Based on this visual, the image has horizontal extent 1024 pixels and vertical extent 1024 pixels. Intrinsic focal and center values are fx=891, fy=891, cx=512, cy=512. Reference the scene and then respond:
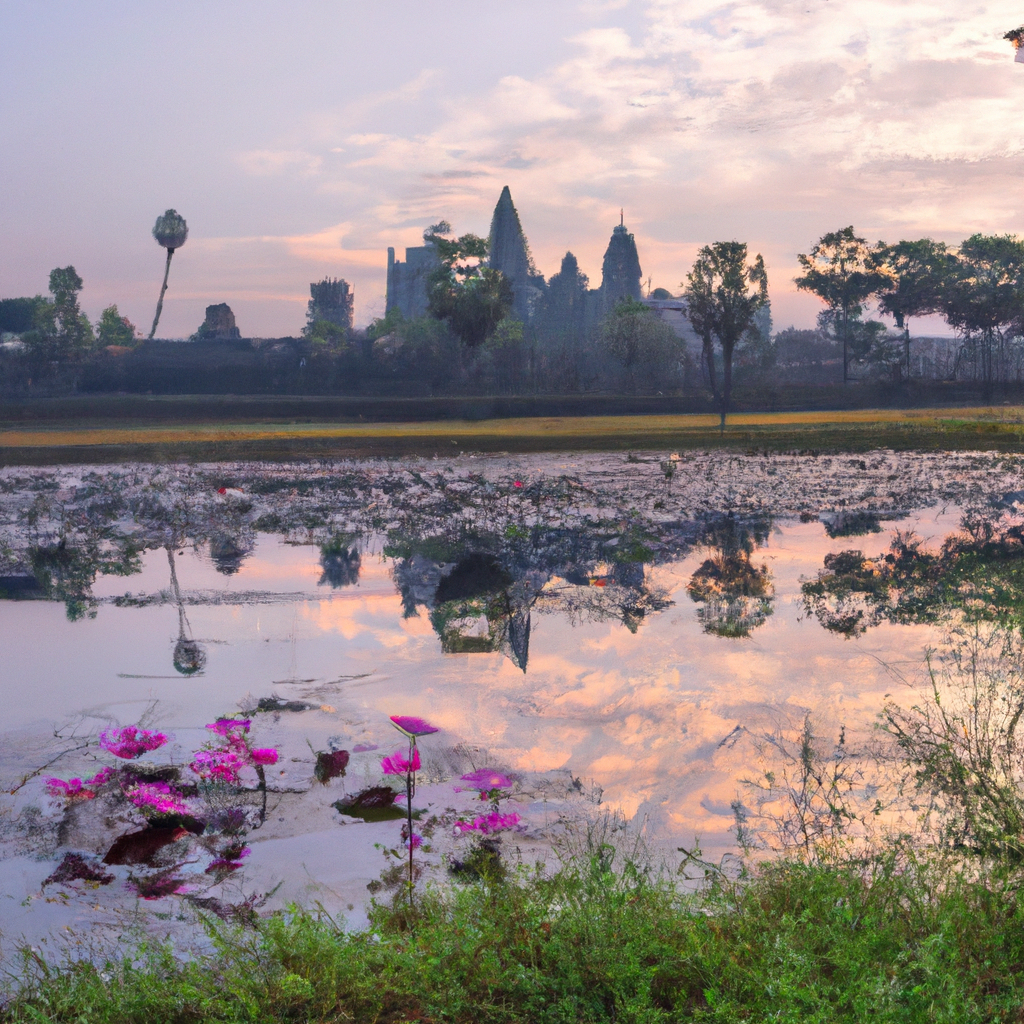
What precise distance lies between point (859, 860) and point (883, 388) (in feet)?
130

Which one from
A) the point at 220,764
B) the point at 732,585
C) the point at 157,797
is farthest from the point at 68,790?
the point at 732,585

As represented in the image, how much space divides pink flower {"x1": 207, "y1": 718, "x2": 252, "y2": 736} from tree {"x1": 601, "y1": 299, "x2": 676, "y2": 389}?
35430mm

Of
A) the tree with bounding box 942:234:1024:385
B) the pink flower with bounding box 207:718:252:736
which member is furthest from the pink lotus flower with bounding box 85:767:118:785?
the tree with bounding box 942:234:1024:385

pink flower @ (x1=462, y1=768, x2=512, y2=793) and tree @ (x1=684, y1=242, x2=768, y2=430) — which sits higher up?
tree @ (x1=684, y1=242, x2=768, y2=430)

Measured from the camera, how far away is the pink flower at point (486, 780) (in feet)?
14.3

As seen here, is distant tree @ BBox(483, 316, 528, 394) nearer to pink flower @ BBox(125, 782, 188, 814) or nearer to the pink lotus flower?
the pink lotus flower

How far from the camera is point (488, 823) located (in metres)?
3.97

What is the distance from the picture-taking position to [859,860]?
3.41 metres

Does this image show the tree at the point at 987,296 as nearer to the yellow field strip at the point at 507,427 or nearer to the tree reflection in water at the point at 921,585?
the yellow field strip at the point at 507,427

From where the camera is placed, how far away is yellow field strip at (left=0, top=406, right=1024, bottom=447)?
2952cm

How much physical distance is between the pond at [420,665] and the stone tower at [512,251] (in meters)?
76.8

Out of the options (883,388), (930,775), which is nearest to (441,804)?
(930,775)

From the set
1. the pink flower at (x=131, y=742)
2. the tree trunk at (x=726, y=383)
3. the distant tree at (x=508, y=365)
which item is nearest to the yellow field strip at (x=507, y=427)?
the tree trunk at (x=726, y=383)

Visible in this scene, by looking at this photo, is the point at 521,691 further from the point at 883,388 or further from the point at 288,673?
the point at 883,388
